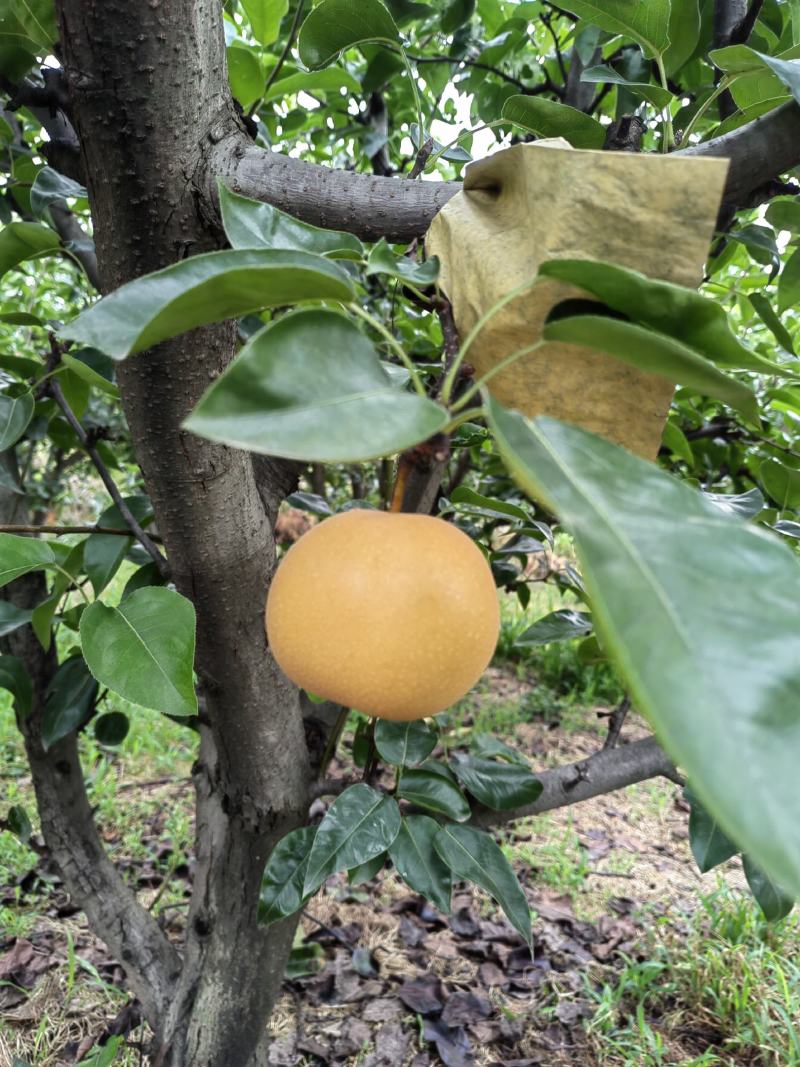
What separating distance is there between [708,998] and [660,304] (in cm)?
170

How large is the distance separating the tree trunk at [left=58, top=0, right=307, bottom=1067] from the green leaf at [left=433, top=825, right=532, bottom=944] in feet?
0.85

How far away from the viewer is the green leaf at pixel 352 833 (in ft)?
2.76

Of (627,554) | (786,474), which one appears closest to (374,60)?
(786,474)

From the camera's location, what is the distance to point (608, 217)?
420 mm

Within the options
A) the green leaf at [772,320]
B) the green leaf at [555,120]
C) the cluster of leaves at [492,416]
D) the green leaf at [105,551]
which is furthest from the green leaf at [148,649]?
the green leaf at [772,320]

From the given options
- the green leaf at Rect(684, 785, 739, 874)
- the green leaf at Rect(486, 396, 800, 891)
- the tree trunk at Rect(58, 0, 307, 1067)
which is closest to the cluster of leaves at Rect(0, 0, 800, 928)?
the green leaf at Rect(486, 396, 800, 891)

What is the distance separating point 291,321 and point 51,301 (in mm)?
3171

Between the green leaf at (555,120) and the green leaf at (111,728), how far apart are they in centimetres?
113

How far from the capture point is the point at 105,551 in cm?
99

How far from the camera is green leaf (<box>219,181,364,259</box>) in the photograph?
1.56 ft

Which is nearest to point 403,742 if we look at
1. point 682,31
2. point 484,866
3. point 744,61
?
point 484,866

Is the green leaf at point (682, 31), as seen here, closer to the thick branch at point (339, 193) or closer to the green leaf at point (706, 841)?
the thick branch at point (339, 193)

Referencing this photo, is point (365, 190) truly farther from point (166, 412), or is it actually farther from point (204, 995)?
point (204, 995)

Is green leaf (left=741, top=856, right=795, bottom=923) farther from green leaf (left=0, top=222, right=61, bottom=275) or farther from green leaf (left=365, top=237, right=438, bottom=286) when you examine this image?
green leaf (left=0, top=222, right=61, bottom=275)
